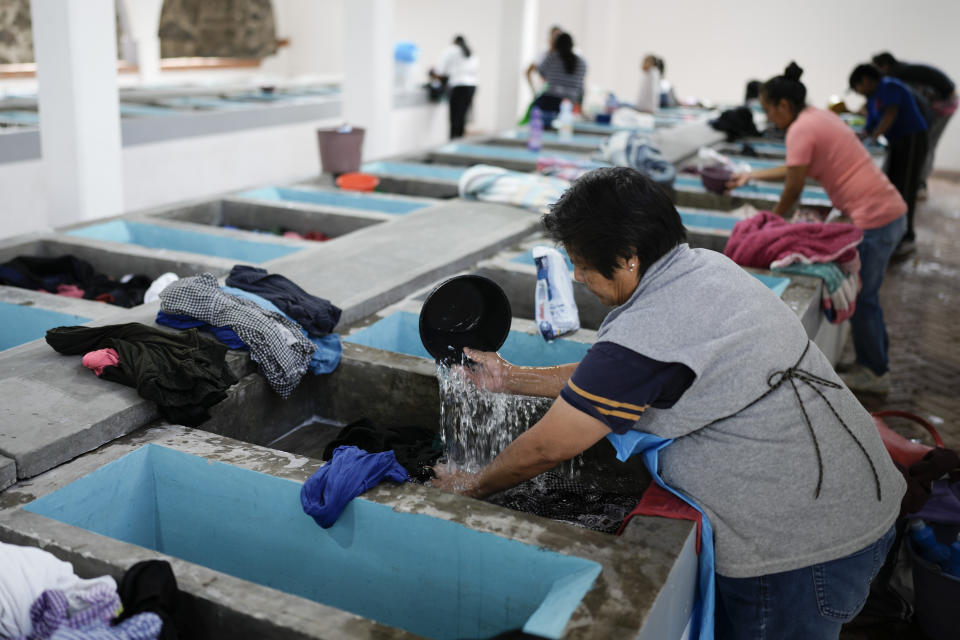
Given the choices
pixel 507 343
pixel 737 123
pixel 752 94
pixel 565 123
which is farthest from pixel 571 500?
pixel 752 94

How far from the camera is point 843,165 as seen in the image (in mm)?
4930

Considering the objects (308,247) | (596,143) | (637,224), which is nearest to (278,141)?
(596,143)

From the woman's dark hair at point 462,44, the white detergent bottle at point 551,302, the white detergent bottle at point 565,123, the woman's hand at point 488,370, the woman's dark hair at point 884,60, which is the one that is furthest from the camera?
the woman's dark hair at point 462,44

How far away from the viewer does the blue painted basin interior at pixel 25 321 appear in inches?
148

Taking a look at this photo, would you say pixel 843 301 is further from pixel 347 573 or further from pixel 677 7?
pixel 677 7

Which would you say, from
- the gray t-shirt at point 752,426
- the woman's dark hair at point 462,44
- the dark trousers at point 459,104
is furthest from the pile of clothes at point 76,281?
the dark trousers at point 459,104

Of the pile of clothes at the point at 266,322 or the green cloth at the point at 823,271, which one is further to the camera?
the green cloth at the point at 823,271

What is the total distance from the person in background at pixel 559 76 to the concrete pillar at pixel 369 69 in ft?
7.92

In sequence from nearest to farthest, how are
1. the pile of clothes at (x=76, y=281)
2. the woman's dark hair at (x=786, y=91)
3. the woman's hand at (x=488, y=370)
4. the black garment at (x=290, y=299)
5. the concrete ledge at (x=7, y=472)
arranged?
the concrete ledge at (x=7, y=472), the woman's hand at (x=488, y=370), the black garment at (x=290, y=299), the pile of clothes at (x=76, y=281), the woman's dark hair at (x=786, y=91)

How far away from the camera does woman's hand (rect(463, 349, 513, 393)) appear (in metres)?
2.71

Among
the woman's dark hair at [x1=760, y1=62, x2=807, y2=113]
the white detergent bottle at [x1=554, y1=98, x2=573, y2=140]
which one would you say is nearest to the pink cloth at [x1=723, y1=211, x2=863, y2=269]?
the woman's dark hair at [x1=760, y1=62, x2=807, y2=113]

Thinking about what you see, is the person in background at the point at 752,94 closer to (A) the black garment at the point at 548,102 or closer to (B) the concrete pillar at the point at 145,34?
(A) the black garment at the point at 548,102

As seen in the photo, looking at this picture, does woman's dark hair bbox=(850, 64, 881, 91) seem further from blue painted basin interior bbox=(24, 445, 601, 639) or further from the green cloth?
blue painted basin interior bbox=(24, 445, 601, 639)

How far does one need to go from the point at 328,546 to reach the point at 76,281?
2.99 meters
